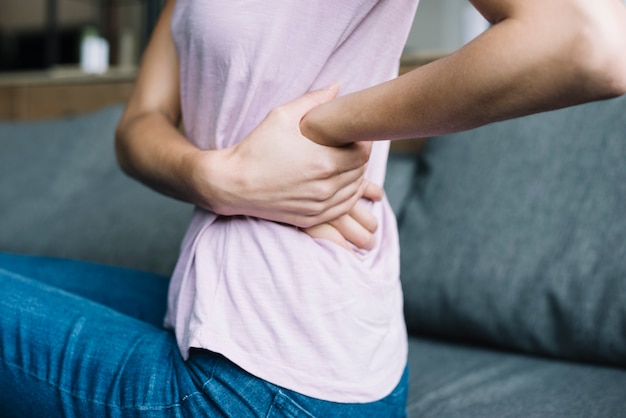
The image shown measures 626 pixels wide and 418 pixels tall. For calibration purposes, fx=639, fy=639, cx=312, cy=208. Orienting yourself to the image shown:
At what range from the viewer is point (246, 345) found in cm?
61

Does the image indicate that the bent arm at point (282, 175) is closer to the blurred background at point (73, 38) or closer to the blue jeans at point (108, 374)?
the blue jeans at point (108, 374)

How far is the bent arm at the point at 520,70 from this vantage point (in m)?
0.45

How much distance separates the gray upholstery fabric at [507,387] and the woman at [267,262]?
180 millimetres

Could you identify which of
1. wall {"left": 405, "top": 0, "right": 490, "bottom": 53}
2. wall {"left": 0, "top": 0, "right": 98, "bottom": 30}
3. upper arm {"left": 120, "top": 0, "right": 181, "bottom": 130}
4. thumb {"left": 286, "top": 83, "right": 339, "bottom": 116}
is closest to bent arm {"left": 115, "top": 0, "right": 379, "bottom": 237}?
thumb {"left": 286, "top": 83, "right": 339, "bottom": 116}

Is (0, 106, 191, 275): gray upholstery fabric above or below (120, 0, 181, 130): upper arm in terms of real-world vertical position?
below

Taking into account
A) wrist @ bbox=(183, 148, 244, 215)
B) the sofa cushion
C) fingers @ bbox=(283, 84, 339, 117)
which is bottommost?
the sofa cushion

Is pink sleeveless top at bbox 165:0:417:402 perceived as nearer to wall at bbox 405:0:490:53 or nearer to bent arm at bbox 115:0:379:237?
bent arm at bbox 115:0:379:237

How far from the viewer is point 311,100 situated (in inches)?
25.3

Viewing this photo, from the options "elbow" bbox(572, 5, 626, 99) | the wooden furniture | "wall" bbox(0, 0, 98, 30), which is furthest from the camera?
"wall" bbox(0, 0, 98, 30)

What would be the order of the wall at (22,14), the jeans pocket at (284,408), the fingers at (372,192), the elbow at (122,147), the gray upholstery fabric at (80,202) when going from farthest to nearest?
the wall at (22,14)
the gray upholstery fabric at (80,202)
the elbow at (122,147)
the fingers at (372,192)
the jeans pocket at (284,408)

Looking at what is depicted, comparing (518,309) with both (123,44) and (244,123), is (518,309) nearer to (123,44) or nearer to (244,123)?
(244,123)

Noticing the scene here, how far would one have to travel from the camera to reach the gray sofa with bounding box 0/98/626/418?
0.90m

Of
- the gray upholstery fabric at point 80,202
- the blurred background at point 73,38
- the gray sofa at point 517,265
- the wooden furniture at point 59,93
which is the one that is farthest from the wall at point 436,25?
the gray sofa at point 517,265

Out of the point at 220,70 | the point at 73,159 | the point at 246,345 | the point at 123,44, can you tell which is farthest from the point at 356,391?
the point at 123,44
